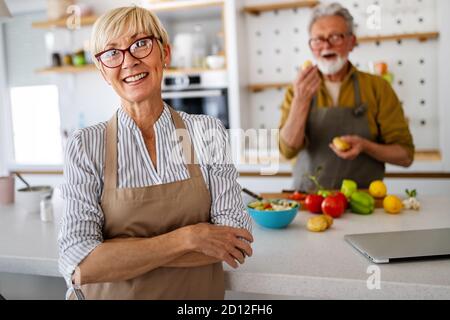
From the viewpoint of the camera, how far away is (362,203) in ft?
5.13

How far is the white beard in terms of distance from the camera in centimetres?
207

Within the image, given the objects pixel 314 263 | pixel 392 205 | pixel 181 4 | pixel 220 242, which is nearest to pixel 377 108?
pixel 392 205

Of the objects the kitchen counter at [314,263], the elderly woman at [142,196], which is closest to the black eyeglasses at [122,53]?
the elderly woman at [142,196]

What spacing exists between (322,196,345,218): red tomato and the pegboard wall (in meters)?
2.08

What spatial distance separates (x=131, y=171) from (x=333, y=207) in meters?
0.73

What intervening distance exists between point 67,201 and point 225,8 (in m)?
2.65

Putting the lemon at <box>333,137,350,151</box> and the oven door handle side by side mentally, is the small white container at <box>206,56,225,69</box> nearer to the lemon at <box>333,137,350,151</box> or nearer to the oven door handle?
the oven door handle

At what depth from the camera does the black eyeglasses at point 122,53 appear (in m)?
1.04

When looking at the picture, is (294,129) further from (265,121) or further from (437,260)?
(265,121)

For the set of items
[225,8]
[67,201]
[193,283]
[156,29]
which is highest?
[225,8]

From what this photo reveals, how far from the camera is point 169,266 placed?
1.02 metres

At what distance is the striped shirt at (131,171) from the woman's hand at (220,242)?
0.03 meters

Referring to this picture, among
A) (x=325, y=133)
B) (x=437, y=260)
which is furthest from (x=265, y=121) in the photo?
(x=437, y=260)

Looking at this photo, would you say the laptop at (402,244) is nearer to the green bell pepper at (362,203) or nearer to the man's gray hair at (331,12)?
the green bell pepper at (362,203)
